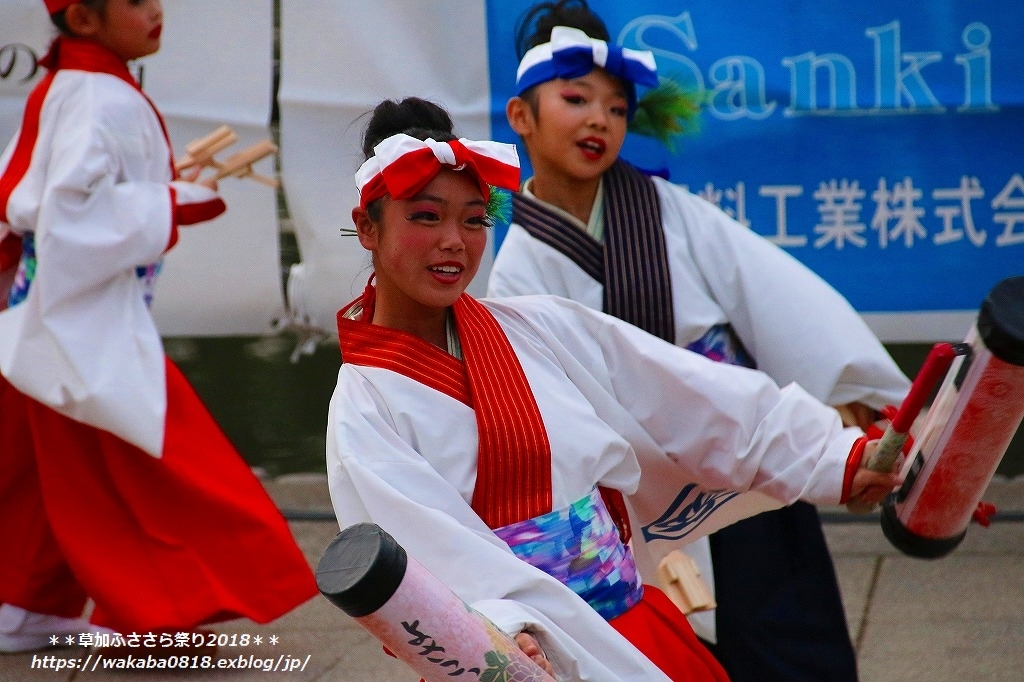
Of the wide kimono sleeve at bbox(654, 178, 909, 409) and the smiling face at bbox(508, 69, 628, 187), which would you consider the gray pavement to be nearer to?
the wide kimono sleeve at bbox(654, 178, 909, 409)

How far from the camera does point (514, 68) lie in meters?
4.82

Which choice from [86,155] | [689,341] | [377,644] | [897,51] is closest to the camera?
[689,341]

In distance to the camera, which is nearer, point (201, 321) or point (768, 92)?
point (768, 92)

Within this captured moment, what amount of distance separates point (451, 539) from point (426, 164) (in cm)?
56

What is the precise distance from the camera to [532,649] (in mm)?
1920

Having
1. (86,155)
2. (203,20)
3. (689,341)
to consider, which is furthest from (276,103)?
(689,341)

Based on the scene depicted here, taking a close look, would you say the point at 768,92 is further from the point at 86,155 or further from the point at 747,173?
the point at 86,155

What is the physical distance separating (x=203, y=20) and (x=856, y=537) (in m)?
2.86

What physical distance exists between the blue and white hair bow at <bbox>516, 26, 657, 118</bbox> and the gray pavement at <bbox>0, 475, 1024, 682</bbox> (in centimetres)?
164

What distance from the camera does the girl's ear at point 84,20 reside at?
3863 millimetres

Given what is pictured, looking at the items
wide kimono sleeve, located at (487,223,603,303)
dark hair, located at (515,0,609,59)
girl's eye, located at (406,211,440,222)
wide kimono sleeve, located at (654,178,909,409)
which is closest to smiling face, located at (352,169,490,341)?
girl's eye, located at (406,211,440,222)

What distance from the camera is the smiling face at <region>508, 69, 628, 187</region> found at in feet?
10.6

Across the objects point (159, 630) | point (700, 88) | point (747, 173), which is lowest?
point (159, 630)

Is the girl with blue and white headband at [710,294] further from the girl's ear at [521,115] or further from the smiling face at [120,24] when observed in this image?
the smiling face at [120,24]
